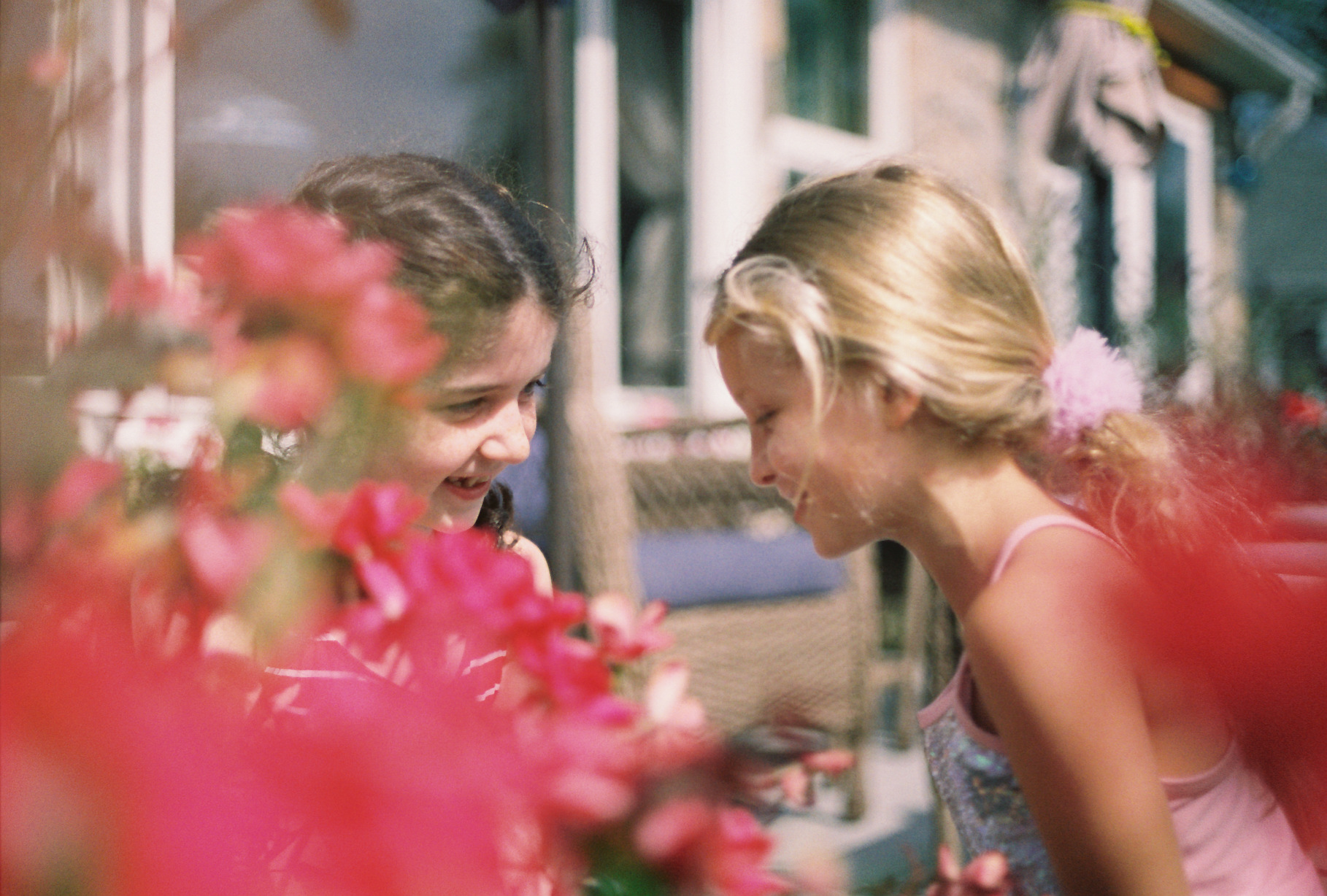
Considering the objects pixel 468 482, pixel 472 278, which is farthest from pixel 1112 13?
pixel 472 278

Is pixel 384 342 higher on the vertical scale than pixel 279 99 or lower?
lower

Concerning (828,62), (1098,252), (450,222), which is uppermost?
(828,62)

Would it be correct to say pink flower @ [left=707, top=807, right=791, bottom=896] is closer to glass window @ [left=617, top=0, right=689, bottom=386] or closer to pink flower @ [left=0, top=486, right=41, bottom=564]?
pink flower @ [left=0, top=486, right=41, bottom=564]

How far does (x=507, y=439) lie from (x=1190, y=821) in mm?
951

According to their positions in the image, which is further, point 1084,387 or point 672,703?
point 1084,387

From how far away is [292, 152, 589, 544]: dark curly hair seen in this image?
79 centimetres

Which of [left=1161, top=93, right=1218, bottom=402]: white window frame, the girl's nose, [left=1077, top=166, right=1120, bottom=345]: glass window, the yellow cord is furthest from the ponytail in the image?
[left=1161, top=93, right=1218, bottom=402]: white window frame

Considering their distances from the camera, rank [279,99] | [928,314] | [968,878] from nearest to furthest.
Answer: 1. [279,99]
2. [968,878]
3. [928,314]

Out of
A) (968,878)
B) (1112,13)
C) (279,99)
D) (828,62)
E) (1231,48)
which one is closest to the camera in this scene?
(279,99)

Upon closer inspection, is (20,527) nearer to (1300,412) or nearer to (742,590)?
(1300,412)

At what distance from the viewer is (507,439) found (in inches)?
42.0

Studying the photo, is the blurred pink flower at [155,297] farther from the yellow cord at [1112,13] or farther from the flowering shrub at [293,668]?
the yellow cord at [1112,13]

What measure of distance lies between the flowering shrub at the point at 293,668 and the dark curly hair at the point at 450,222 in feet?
0.78

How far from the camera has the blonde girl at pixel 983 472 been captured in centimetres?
116
